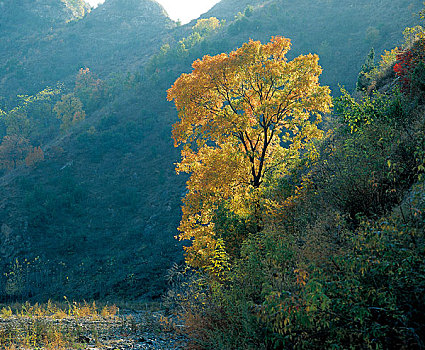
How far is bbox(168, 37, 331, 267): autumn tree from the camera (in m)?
10.9

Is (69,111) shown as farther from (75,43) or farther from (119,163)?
(75,43)

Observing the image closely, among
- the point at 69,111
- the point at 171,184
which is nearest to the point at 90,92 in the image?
the point at 69,111

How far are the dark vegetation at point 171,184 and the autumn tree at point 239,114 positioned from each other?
98cm

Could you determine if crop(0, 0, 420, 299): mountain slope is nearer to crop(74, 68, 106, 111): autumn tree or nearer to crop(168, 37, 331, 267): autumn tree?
crop(74, 68, 106, 111): autumn tree

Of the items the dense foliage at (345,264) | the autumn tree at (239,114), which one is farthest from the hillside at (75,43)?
the dense foliage at (345,264)

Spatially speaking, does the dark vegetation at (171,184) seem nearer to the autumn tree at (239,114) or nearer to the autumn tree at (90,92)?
the autumn tree at (90,92)

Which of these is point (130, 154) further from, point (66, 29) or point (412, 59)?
point (66, 29)

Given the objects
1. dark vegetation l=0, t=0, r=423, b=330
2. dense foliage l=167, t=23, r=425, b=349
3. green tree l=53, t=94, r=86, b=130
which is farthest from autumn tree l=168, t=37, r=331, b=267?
green tree l=53, t=94, r=86, b=130

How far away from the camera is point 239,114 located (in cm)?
1141

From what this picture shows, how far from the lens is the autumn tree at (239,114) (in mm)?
10945

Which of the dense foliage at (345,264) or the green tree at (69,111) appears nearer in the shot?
the dense foliage at (345,264)

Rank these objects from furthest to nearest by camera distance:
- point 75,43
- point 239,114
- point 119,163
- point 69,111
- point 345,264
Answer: point 75,43 → point 69,111 → point 119,163 → point 239,114 → point 345,264

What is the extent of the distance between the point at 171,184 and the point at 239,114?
109ft

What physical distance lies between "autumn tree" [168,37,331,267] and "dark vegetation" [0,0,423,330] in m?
0.98
